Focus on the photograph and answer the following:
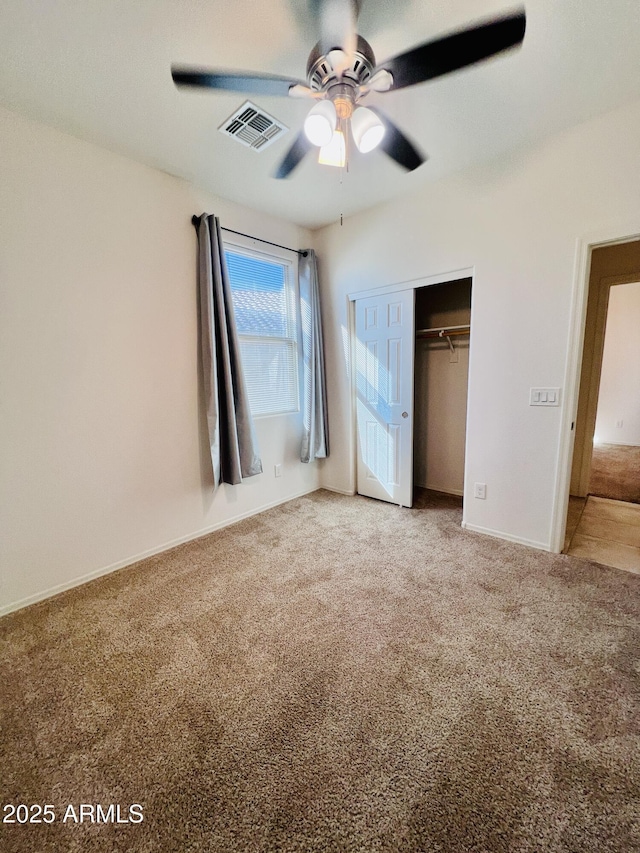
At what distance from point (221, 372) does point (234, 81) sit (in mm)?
1681

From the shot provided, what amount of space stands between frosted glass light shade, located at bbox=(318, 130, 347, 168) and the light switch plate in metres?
1.89

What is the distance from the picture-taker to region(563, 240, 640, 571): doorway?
2557mm

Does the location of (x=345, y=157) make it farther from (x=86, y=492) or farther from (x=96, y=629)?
(x=96, y=629)

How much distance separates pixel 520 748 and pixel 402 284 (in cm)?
292

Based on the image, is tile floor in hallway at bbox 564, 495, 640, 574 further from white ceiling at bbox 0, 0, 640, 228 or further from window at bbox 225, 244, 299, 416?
white ceiling at bbox 0, 0, 640, 228

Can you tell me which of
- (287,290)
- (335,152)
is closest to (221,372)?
(287,290)

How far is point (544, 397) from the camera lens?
2.31m

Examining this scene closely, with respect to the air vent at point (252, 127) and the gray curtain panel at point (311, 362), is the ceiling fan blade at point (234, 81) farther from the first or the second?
the gray curtain panel at point (311, 362)

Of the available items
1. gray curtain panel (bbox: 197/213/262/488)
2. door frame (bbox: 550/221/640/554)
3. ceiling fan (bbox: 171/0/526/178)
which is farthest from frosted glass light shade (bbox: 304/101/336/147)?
door frame (bbox: 550/221/640/554)

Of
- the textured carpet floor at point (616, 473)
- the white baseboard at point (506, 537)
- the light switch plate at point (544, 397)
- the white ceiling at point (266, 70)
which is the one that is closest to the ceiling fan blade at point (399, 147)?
the white ceiling at point (266, 70)

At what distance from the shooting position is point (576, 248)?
2107mm

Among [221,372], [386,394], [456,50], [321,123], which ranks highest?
[456,50]

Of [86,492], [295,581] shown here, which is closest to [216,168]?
[86,492]

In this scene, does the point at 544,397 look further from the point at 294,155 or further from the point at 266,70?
the point at 266,70
